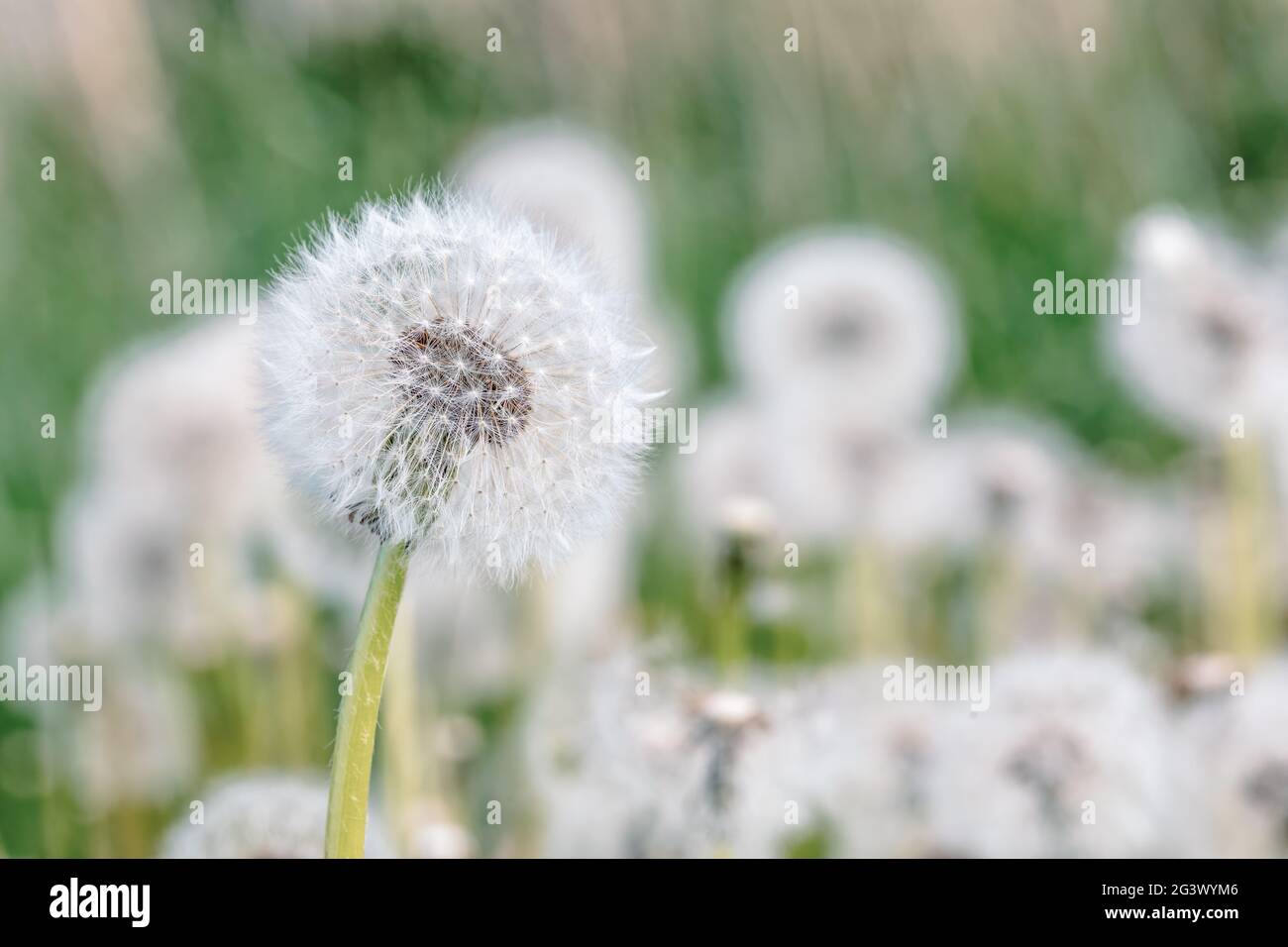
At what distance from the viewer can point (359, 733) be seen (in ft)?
1.73

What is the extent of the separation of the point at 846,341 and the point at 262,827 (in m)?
1.16

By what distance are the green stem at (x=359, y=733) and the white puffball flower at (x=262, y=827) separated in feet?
1.08

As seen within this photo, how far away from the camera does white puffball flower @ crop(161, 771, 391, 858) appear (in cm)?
88

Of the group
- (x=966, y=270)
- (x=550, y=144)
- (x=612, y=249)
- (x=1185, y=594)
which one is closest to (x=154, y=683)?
(x=612, y=249)

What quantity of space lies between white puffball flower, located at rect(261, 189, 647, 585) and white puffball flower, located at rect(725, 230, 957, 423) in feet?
3.85

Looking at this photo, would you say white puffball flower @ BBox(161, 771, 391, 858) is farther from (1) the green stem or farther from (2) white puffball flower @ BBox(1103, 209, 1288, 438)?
(2) white puffball flower @ BBox(1103, 209, 1288, 438)

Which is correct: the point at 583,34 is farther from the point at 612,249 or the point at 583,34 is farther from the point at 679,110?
the point at 612,249

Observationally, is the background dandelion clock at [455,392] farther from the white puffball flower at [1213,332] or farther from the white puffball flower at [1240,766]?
the white puffball flower at [1213,332]

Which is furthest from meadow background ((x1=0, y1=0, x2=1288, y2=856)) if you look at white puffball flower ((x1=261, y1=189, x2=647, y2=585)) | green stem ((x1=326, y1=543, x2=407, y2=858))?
green stem ((x1=326, y1=543, x2=407, y2=858))

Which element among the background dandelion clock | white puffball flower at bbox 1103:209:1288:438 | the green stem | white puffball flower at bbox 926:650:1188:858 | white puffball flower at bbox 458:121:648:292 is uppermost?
white puffball flower at bbox 458:121:648:292

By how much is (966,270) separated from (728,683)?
1.57 metres

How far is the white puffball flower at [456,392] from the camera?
2.02ft

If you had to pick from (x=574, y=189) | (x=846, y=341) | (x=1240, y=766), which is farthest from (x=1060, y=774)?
(x=574, y=189)

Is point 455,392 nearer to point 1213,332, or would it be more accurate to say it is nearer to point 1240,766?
point 1240,766
